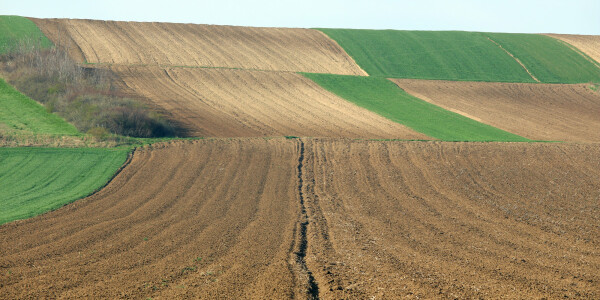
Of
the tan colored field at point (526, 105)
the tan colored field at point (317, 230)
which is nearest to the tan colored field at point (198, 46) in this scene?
the tan colored field at point (526, 105)

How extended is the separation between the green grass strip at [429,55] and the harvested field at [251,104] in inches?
493

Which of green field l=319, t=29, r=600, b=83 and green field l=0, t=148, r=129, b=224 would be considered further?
green field l=319, t=29, r=600, b=83

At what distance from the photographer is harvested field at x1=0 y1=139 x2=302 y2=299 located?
1073 centimetres

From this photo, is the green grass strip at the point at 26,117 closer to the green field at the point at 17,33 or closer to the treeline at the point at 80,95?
the treeline at the point at 80,95

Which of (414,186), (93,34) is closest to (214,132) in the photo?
(414,186)

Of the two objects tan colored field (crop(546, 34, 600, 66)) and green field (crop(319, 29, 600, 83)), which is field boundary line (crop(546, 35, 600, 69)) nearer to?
tan colored field (crop(546, 34, 600, 66))

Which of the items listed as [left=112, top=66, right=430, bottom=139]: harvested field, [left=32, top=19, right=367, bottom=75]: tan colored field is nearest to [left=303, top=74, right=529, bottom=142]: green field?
[left=112, top=66, right=430, bottom=139]: harvested field

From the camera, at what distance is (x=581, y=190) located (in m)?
22.6

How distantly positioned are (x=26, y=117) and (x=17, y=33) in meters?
25.1

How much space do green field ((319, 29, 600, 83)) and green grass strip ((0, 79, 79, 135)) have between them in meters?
32.8

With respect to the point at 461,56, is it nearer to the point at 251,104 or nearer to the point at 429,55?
the point at 429,55

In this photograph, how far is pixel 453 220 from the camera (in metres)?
17.4

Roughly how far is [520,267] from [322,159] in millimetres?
16310

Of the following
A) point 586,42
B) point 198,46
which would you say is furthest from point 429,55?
point 198,46
